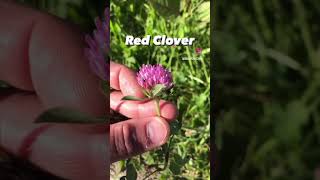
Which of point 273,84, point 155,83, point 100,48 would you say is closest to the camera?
point 155,83

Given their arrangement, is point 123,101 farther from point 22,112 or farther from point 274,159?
point 274,159

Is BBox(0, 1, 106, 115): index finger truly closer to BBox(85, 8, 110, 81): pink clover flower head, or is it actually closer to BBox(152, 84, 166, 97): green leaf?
BBox(85, 8, 110, 81): pink clover flower head

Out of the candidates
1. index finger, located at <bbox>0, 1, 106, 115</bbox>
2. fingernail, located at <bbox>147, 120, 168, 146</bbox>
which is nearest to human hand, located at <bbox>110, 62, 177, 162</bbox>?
fingernail, located at <bbox>147, 120, 168, 146</bbox>

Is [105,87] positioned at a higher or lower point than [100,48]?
lower

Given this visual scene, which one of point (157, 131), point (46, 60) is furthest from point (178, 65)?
point (46, 60)

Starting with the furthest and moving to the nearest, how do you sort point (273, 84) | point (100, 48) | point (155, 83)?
point (273, 84) → point (100, 48) → point (155, 83)

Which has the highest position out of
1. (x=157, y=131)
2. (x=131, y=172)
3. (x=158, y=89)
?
(x=158, y=89)

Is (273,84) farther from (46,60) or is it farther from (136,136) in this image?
(46,60)

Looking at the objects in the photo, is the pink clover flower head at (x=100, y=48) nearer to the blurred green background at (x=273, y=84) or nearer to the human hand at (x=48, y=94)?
the human hand at (x=48, y=94)
